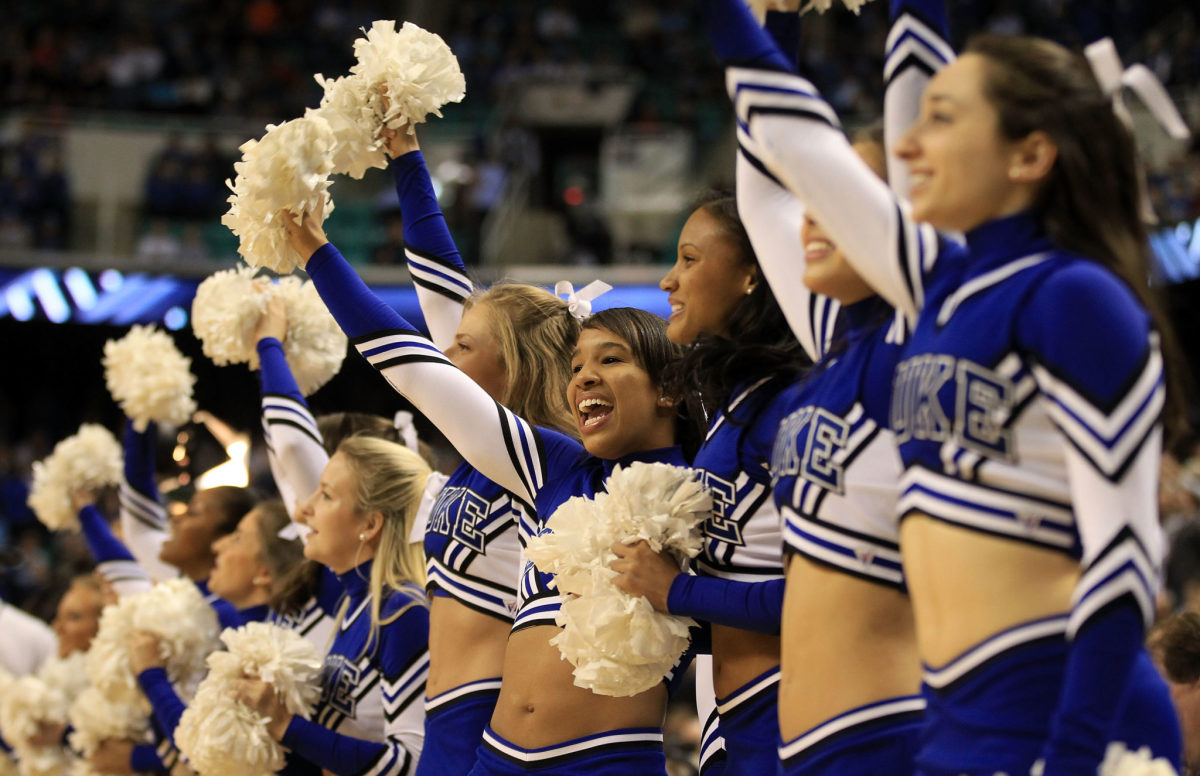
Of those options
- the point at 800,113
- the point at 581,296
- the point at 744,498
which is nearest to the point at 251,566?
the point at 581,296

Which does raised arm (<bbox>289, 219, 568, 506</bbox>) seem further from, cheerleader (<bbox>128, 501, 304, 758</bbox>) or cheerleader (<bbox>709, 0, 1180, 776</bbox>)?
cheerleader (<bbox>128, 501, 304, 758</bbox>)

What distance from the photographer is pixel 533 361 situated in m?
2.98

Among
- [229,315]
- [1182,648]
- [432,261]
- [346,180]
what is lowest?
[346,180]

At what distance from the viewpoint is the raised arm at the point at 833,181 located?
166 cm

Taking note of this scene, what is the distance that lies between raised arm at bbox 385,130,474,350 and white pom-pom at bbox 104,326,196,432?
55.2 inches

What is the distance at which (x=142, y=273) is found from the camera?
37.1 feet

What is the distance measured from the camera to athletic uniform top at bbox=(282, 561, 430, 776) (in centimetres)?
310

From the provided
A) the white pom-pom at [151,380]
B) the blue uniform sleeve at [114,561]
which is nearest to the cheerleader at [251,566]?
the white pom-pom at [151,380]

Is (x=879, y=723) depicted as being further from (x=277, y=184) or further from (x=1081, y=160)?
(x=277, y=184)

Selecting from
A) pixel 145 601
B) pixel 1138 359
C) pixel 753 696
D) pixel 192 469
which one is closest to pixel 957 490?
pixel 1138 359

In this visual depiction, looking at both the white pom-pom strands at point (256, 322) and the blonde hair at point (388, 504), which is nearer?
the blonde hair at point (388, 504)

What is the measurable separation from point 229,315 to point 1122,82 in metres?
2.55

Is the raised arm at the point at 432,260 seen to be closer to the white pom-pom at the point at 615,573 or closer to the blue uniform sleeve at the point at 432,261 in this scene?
the blue uniform sleeve at the point at 432,261

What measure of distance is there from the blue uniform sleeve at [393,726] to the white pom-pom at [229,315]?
0.91 meters
